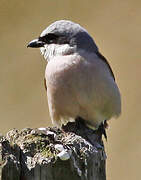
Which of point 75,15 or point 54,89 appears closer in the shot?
point 54,89

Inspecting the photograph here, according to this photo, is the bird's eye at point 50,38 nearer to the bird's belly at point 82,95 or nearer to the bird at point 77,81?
the bird at point 77,81

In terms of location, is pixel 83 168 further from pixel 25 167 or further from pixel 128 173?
pixel 128 173

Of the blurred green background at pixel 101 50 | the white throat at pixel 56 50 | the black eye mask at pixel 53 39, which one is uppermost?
the black eye mask at pixel 53 39

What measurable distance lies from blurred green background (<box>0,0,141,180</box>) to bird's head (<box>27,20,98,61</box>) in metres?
1.94

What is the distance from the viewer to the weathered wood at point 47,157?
2.64 metres

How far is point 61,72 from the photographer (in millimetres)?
4367

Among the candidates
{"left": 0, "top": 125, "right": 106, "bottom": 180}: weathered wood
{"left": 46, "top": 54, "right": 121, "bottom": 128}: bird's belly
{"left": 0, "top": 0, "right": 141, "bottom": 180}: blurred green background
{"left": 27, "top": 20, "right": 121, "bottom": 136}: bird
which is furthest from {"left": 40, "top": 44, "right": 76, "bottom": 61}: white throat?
{"left": 0, "top": 0, "right": 141, "bottom": 180}: blurred green background

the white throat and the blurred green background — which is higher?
the white throat

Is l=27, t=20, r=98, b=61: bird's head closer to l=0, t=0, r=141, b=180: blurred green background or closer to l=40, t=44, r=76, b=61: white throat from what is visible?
l=40, t=44, r=76, b=61: white throat

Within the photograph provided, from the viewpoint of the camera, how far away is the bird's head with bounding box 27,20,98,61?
4.56 meters

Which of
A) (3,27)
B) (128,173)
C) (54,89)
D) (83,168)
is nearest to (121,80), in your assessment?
(128,173)

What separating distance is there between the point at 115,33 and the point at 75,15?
0.54m

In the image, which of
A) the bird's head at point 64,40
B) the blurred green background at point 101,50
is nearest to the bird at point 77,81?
the bird's head at point 64,40

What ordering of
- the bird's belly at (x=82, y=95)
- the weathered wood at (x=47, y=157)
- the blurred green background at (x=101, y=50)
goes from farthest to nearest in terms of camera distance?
the blurred green background at (x=101, y=50) < the bird's belly at (x=82, y=95) < the weathered wood at (x=47, y=157)
